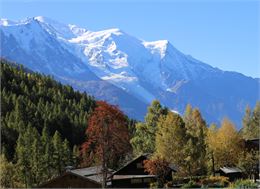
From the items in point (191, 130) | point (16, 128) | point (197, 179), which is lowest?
point (197, 179)

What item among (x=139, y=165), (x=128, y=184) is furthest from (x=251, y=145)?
(x=128, y=184)

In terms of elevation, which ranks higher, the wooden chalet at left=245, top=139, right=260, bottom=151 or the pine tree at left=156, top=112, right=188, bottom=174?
the wooden chalet at left=245, top=139, right=260, bottom=151

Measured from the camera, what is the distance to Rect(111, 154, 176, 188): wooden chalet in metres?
82.6

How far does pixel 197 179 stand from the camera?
77562 mm

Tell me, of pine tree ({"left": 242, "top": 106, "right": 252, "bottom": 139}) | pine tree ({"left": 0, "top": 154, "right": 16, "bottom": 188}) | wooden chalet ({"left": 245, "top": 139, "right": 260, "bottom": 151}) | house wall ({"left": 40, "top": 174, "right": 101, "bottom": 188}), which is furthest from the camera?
pine tree ({"left": 242, "top": 106, "right": 252, "bottom": 139})

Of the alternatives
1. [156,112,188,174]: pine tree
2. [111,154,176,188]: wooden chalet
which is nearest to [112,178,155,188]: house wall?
[111,154,176,188]: wooden chalet

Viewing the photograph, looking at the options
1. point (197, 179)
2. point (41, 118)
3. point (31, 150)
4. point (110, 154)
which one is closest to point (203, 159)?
point (197, 179)

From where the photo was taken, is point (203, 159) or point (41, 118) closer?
point (203, 159)

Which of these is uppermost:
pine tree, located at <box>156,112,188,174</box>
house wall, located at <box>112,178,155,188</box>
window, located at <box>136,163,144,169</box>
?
pine tree, located at <box>156,112,188,174</box>

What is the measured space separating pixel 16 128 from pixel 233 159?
87646 mm

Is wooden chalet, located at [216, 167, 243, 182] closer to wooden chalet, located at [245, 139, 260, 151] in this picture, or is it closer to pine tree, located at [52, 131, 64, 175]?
wooden chalet, located at [245, 139, 260, 151]

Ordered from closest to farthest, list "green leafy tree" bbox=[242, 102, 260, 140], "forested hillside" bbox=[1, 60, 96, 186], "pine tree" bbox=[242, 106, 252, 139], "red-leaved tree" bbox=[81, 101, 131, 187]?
"red-leaved tree" bbox=[81, 101, 131, 187] → "forested hillside" bbox=[1, 60, 96, 186] → "green leafy tree" bbox=[242, 102, 260, 140] → "pine tree" bbox=[242, 106, 252, 139]

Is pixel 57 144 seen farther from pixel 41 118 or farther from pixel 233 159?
pixel 41 118

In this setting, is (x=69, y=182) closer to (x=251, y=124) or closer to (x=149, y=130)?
(x=149, y=130)
